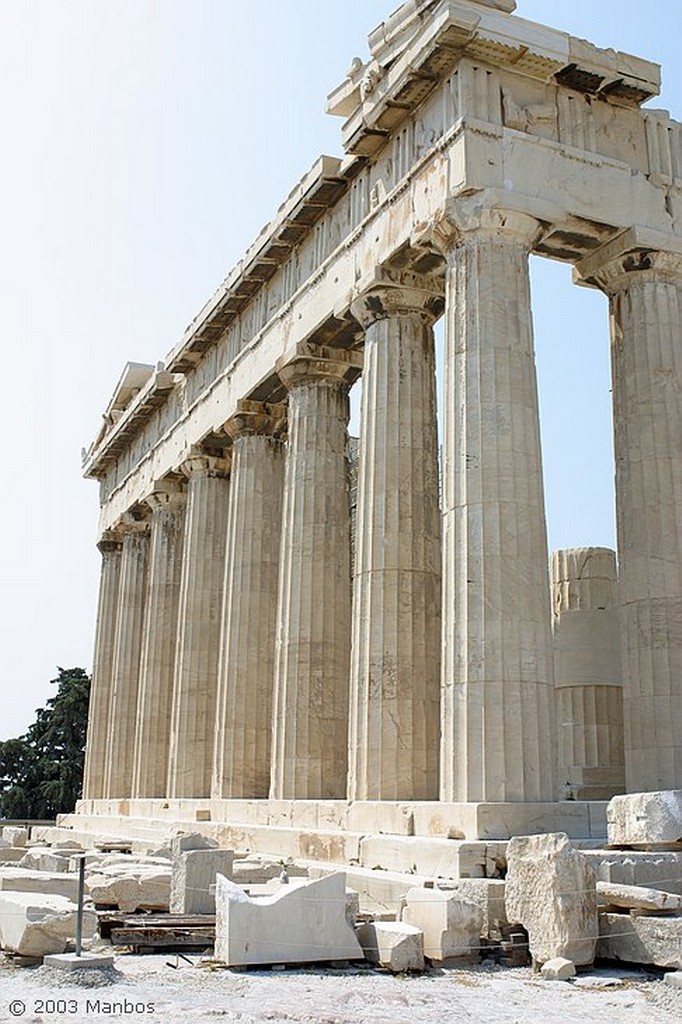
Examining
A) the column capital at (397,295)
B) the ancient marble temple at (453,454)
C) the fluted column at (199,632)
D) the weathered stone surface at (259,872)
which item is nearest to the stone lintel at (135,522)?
the fluted column at (199,632)

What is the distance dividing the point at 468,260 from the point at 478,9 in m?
4.45

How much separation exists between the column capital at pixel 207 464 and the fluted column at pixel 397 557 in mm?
11931

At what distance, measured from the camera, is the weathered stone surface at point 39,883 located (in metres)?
16.8

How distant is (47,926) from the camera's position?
13.0 meters

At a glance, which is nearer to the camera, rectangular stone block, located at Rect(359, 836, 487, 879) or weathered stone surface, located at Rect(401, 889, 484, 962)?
weathered stone surface, located at Rect(401, 889, 484, 962)

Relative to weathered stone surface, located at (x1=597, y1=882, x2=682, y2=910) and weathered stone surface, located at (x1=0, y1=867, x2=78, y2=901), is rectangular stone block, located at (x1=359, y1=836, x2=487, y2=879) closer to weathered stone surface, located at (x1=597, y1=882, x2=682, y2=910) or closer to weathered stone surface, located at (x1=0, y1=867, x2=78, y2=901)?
weathered stone surface, located at (x1=597, y1=882, x2=682, y2=910)

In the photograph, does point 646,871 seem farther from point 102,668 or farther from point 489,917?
point 102,668

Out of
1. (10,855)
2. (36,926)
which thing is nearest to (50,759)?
(10,855)

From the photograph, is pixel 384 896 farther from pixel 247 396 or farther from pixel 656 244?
Answer: pixel 247 396

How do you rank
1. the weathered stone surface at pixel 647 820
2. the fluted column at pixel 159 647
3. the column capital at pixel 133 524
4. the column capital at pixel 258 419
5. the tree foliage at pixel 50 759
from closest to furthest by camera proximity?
the weathered stone surface at pixel 647 820 → the column capital at pixel 258 419 → the fluted column at pixel 159 647 → the column capital at pixel 133 524 → the tree foliage at pixel 50 759

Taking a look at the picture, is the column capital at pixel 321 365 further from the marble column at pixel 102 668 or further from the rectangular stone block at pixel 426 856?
the marble column at pixel 102 668

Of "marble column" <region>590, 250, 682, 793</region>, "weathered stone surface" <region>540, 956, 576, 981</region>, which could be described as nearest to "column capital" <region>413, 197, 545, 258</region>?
"marble column" <region>590, 250, 682, 793</region>

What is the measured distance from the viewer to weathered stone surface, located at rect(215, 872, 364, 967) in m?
12.8

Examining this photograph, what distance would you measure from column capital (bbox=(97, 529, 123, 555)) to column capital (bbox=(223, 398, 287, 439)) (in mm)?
16737
